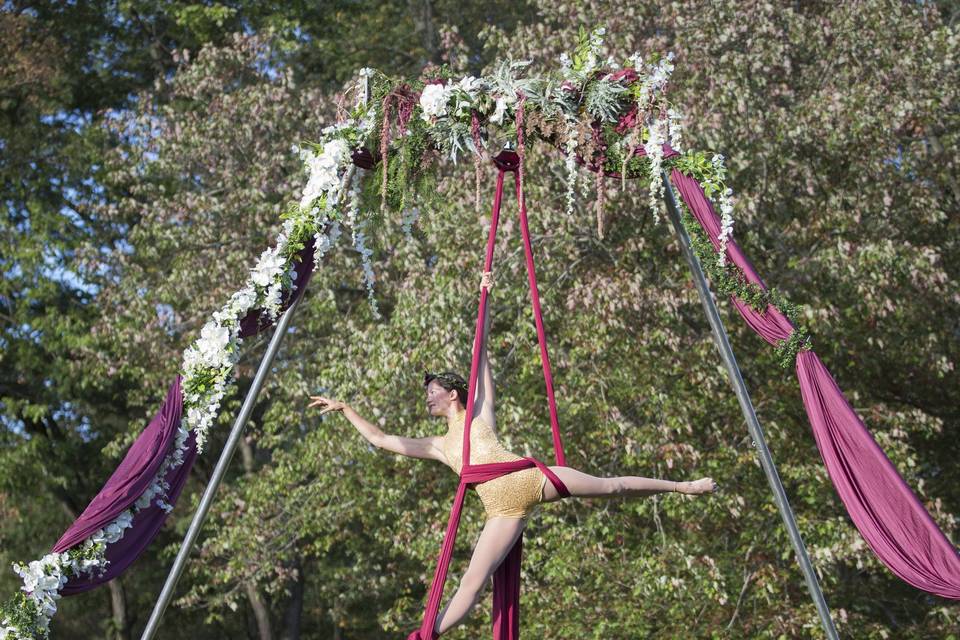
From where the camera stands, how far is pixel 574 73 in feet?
→ 16.3

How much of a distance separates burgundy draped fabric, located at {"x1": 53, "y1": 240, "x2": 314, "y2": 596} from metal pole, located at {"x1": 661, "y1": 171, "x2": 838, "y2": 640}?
7.08 feet

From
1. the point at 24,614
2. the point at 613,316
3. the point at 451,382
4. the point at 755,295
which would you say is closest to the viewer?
the point at 24,614

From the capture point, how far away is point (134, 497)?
4465 millimetres

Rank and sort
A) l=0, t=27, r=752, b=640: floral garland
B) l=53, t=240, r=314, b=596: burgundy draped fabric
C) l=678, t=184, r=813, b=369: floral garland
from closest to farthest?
l=53, t=240, r=314, b=596: burgundy draped fabric → l=678, t=184, r=813, b=369: floral garland → l=0, t=27, r=752, b=640: floral garland

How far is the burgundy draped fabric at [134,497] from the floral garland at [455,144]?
7 centimetres

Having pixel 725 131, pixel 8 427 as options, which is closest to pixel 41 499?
pixel 8 427

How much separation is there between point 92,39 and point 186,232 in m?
4.37

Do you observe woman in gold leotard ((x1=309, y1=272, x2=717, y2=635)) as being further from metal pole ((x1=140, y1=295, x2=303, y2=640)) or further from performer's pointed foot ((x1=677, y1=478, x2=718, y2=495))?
Answer: metal pole ((x1=140, y1=295, x2=303, y2=640))

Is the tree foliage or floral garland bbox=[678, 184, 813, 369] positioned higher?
the tree foliage

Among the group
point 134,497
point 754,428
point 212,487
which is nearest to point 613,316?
point 754,428

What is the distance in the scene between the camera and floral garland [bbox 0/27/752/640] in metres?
4.80

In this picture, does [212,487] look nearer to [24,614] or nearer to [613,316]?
[24,614]

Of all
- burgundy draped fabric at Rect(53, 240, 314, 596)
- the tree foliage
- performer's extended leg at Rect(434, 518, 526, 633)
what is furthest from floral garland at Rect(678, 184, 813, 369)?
the tree foliage

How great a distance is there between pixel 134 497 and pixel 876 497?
109 inches
